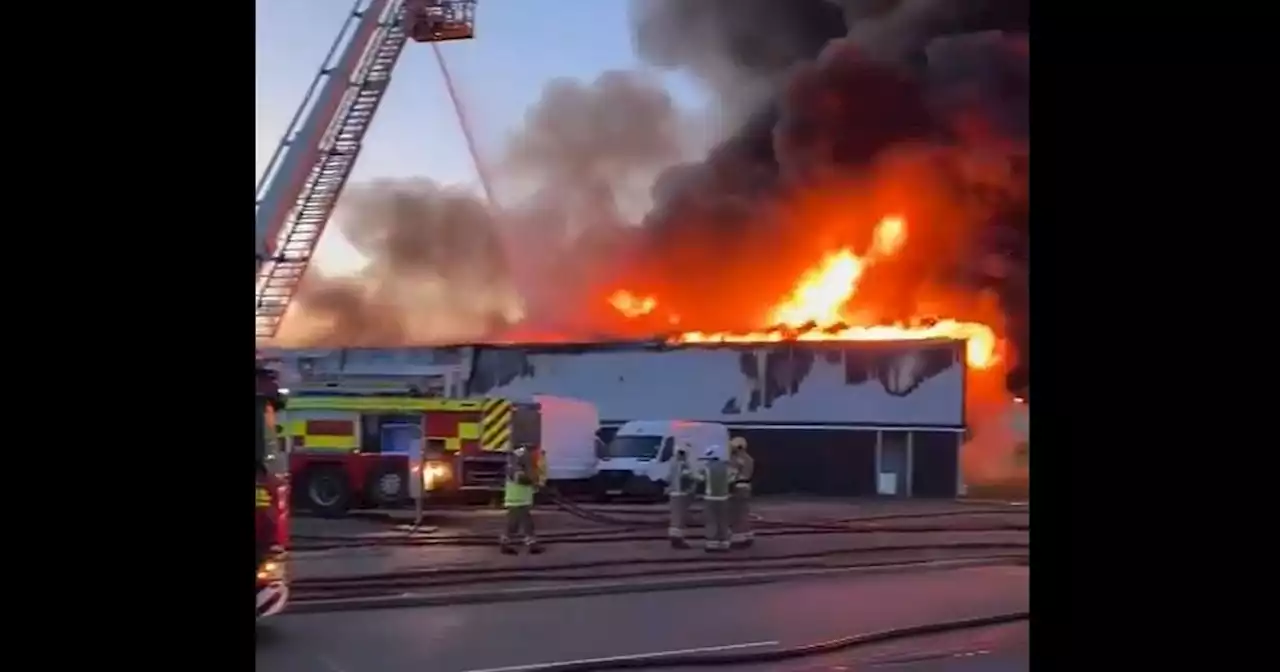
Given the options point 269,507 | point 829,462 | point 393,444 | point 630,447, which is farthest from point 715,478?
point 269,507

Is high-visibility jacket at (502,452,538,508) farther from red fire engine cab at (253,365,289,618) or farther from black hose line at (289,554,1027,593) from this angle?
red fire engine cab at (253,365,289,618)

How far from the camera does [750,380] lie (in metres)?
4.25

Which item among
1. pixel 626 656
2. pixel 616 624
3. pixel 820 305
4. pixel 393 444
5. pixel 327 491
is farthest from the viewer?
pixel 393 444

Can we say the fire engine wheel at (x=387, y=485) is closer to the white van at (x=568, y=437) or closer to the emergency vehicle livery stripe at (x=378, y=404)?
the emergency vehicle livery stripe at (x=378, y=404)

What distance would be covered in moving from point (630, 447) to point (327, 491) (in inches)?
38.2

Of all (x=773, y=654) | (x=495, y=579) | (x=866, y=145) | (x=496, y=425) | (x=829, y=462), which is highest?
(x=866, y=145)

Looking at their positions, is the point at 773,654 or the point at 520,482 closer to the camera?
the point at 773,654

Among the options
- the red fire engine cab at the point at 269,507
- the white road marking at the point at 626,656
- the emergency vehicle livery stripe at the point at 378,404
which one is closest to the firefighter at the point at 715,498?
the white road marking at the point at 626,656

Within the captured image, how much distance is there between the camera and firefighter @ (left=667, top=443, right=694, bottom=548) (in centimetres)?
418

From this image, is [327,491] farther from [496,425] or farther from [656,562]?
[656,562]

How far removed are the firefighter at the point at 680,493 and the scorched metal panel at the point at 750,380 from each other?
14cm

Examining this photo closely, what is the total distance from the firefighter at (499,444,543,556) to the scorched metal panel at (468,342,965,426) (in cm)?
21

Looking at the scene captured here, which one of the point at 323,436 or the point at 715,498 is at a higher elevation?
the point at 323,436

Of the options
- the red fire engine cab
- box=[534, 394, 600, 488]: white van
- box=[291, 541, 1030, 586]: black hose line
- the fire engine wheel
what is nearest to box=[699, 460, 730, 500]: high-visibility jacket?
box=[291, 541, 1030, 586]: black hose line
